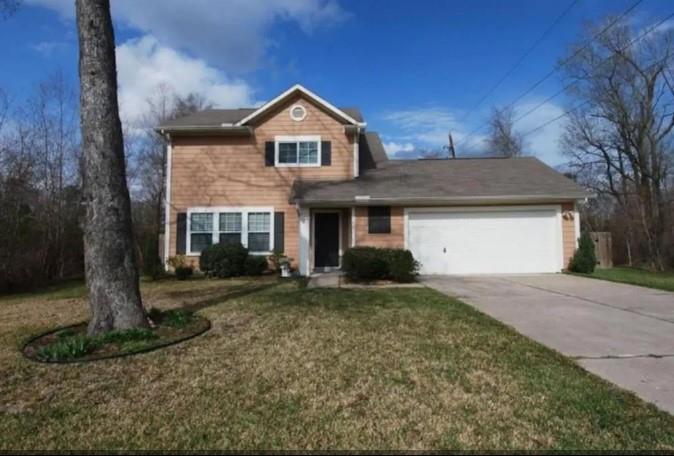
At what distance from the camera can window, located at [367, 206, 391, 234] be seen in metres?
13.4

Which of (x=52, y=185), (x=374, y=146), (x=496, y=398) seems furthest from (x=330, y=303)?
(x=52, y=185)

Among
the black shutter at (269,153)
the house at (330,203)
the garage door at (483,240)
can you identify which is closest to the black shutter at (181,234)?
the house at (330,203)

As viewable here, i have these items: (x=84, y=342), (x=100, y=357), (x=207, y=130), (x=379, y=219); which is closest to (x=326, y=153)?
(x=379, y=219)

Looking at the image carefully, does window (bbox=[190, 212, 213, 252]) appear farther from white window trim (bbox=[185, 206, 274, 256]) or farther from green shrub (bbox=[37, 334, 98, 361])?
green shrub (bbox=[37, 334, 98, 361])

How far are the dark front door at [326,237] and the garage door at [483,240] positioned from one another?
2539 millimetres

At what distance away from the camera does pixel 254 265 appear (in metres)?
13.3

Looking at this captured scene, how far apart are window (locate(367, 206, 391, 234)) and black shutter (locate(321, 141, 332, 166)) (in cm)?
251

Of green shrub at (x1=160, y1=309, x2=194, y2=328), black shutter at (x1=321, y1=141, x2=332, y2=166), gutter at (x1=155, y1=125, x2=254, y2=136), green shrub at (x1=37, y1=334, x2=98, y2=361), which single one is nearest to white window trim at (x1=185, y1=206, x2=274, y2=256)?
black shutter at (x1=321, y1=141, x2=332, y2=166)

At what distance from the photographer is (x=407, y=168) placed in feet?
53.2

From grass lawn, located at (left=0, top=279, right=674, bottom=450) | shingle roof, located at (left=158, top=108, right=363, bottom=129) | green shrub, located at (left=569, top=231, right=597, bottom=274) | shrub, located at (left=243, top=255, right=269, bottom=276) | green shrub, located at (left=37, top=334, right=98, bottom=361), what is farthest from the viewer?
shingle roof, located at (left=158, top=108, right=363, bottom=129)

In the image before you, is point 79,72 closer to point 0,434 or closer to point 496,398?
point 0,434

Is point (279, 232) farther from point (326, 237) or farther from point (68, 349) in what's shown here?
point (68, 349)

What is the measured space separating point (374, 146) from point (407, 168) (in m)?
2.85

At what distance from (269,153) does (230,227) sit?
294 centimetres
